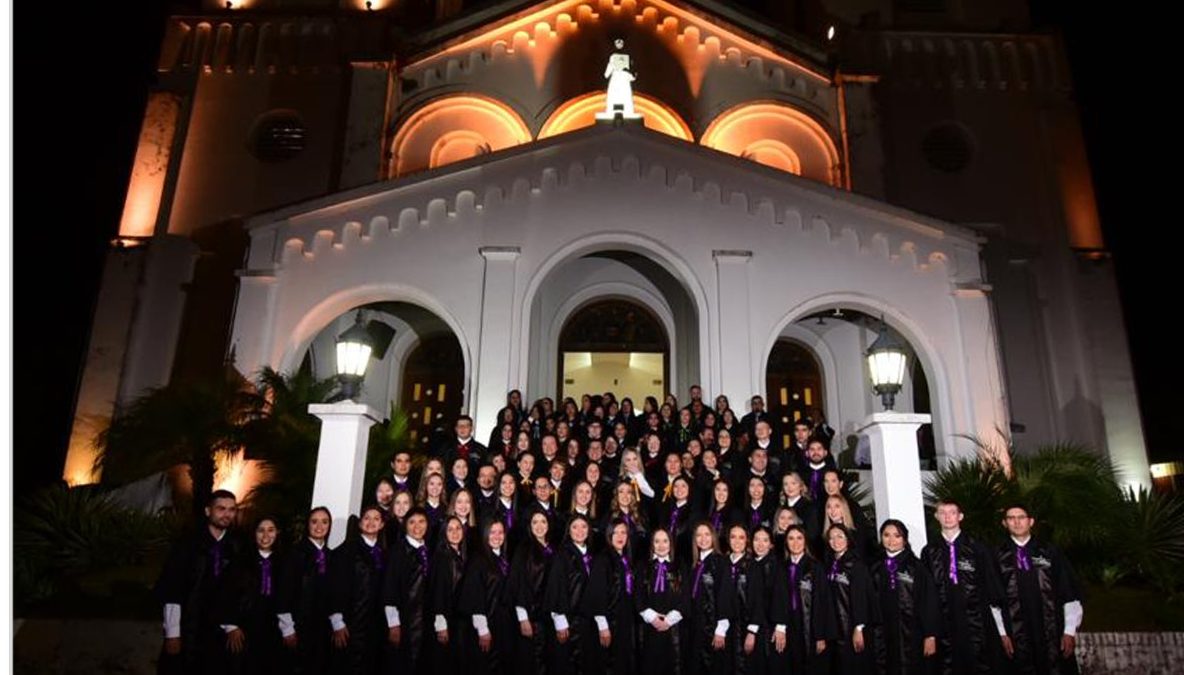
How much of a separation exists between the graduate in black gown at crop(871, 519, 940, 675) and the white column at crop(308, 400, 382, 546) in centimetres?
523

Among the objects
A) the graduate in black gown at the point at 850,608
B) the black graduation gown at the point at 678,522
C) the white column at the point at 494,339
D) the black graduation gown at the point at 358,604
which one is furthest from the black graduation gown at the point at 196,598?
the white column at the point at 494,339

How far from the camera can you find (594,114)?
19406 mm

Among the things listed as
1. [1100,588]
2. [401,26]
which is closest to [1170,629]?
[1100,588]

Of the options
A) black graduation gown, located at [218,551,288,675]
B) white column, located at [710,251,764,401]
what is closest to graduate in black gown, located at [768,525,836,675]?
black graduation gown, located at [218,551,288,675]

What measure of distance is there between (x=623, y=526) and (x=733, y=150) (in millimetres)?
14358

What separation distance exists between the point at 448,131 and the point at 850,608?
53.0ft

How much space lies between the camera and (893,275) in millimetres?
13539

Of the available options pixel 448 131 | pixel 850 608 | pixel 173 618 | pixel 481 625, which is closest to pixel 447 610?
pixel 481 625

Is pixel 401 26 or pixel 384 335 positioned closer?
pixel 384 335

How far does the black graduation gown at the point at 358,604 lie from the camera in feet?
21.7

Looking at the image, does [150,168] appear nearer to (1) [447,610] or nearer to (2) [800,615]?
(1) [447,610]

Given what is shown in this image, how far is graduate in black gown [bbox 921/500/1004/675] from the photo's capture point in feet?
21.9

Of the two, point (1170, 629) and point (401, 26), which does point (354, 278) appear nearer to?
point (401, 26)

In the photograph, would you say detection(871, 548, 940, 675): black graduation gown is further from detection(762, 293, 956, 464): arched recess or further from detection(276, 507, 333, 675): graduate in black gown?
detection(762, 293, 956, 464): arched recess
